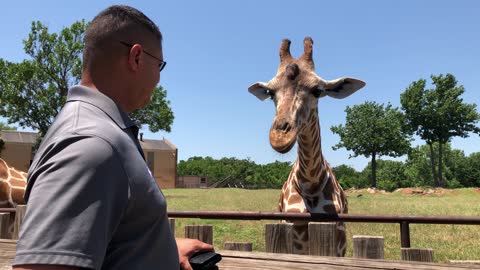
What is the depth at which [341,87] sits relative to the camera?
4594 mm

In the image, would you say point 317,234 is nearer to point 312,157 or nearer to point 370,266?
point 370,266

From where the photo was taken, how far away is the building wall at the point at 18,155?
153 ft

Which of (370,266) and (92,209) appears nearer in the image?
(92,209)

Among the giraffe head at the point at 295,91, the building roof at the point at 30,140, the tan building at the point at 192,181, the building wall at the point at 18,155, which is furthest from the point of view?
the tan building at the point at 192,181

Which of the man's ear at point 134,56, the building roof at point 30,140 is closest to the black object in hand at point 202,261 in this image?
the man's ear at point 134,56

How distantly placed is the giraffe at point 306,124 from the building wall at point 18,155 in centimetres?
4901

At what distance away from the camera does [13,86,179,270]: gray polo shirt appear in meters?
0.89

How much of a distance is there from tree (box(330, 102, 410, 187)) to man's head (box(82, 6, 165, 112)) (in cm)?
4291

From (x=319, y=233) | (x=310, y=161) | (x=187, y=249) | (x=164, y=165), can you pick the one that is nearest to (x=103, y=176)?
(x=187, y=249)

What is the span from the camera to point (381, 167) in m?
77.9

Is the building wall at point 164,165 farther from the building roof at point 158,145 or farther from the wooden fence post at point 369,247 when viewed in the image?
the wooden fence post at point 369,247

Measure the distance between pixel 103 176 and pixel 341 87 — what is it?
3.95 m

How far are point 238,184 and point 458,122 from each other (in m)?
32.4

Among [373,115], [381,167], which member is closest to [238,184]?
[373,115]
